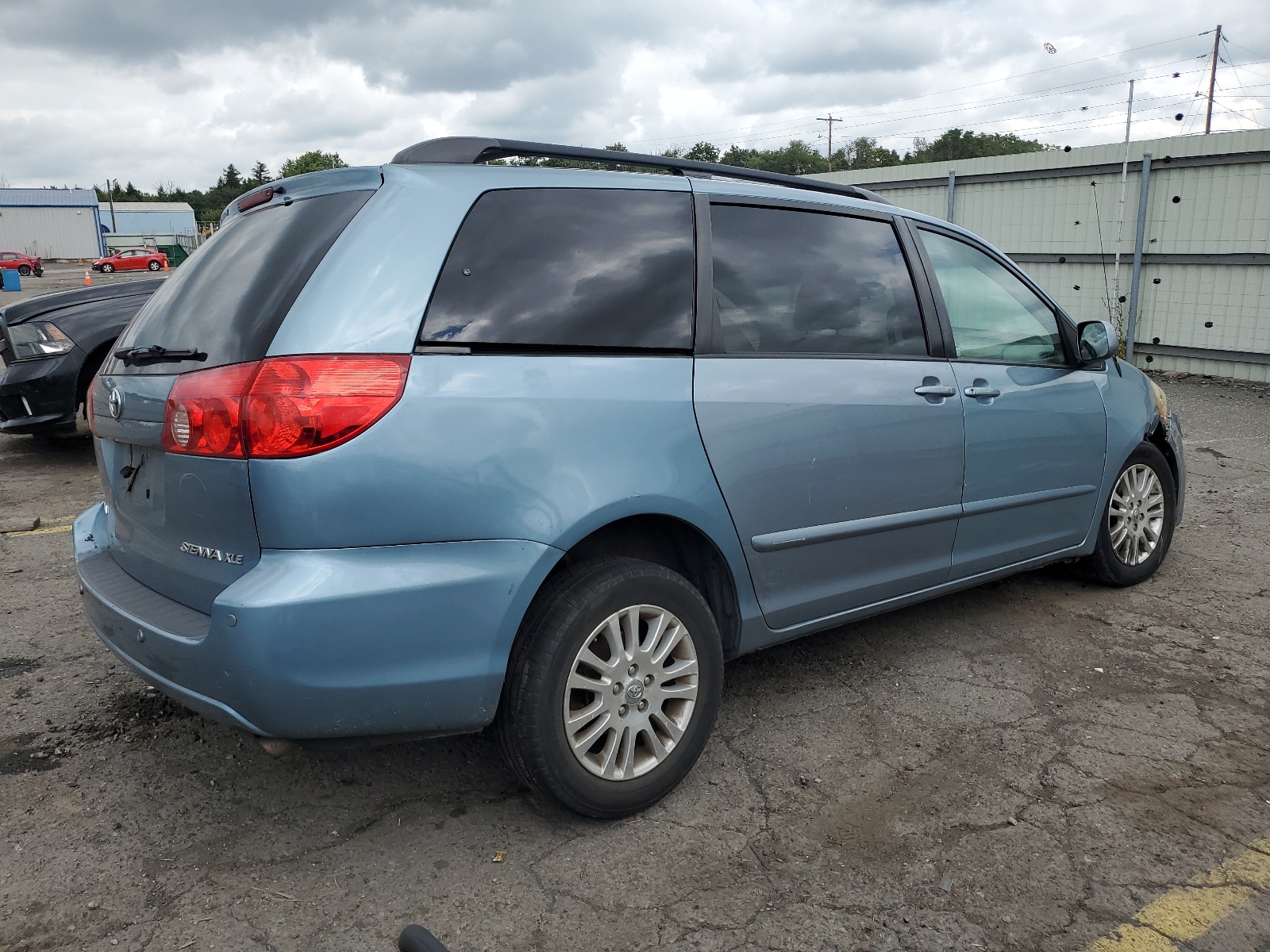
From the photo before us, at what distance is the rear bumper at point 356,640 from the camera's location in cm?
215

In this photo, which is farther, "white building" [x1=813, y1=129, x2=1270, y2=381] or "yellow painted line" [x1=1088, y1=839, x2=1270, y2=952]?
"white building" [x1=813, y1=129, x2=1270, y2=381]

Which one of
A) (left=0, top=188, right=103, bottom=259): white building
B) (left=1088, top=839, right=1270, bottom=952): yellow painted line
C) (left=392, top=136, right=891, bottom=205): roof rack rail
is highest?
(left=0, top=188, right=103, bottom=259): white building

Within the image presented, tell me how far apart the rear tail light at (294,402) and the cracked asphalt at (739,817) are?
3.56ft

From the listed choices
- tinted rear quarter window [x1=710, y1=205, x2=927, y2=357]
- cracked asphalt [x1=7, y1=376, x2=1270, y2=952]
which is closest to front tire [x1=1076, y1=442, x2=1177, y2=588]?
cracked asphalt [x1=7, y1=376, x2=1270, y2=952]

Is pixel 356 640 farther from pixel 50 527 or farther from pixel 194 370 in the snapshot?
pixel 50 527

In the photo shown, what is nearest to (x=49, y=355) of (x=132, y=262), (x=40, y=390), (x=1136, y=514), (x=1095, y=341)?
(x=40, y=390)

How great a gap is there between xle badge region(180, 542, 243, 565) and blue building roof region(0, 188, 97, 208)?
74881 mm

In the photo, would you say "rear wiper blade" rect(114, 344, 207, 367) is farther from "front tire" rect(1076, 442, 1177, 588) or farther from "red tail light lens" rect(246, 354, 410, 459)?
"front tire" rect(1076, 442, 1177, 588)

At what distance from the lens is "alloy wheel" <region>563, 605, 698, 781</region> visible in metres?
2.53

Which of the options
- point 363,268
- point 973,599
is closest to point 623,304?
point 363,268

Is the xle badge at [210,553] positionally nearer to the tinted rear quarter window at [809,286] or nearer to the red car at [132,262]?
the tinted rear quarter window at [809,286]

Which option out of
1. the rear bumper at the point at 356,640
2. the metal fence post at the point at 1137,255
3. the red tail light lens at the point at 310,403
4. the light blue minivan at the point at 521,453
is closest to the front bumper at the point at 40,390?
the light blue minivan at the point at 521,453

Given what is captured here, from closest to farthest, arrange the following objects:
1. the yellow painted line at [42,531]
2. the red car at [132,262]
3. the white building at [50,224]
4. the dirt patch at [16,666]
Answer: the dirt patch at [16,666] < the yellow painted line at [42,531] < the red car at [132,262] < the white building at [50,224]

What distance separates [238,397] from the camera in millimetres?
2209
